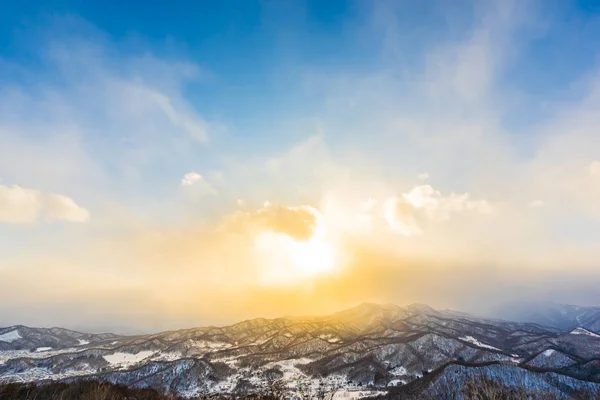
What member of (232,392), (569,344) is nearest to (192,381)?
(232,392)

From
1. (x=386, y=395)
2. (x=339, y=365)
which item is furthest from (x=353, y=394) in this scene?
(x=339, y=365)

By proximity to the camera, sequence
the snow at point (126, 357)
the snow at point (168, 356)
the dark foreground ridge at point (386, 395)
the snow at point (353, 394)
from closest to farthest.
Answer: the dark foreground ridge at point (386, 395), the snow at point (353, 394), the snow at point (126, 357), the snow at point (168, 356)

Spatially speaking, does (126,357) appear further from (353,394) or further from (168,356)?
(353,394)

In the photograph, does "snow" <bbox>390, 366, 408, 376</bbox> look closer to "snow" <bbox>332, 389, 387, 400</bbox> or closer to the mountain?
the mountain

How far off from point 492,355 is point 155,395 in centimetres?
14492

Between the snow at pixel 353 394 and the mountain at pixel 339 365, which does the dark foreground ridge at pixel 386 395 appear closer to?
the mountain at pixel 339 365

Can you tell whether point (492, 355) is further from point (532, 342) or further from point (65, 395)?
point (65, 395)

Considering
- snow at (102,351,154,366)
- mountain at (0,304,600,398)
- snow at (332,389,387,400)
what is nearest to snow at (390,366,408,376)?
mountain at (0,304,600,398)

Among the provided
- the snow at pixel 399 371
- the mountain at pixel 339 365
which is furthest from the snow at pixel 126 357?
the snow at pixel 399 371

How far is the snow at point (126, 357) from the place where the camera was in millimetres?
176825

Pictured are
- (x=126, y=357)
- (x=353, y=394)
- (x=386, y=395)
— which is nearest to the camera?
(x=386, y=395)

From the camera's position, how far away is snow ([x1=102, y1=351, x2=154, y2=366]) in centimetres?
17682

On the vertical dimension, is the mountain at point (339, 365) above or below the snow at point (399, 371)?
above

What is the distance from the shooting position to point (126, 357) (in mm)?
185125
